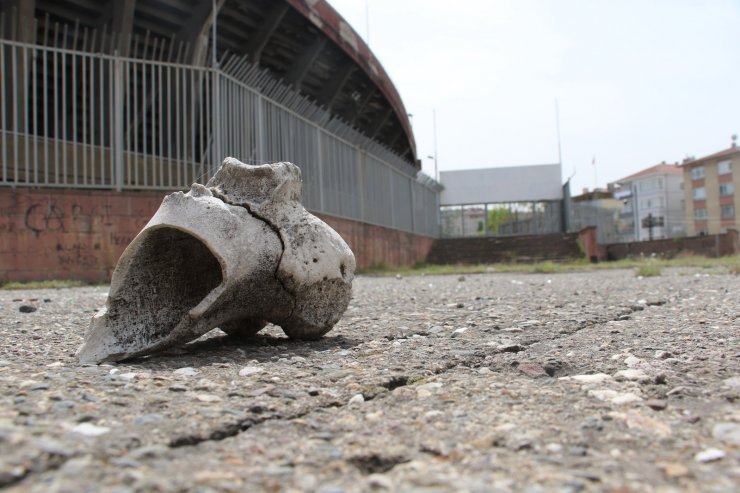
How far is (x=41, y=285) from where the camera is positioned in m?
8.53

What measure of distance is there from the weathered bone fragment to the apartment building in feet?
204

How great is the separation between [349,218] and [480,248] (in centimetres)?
1163

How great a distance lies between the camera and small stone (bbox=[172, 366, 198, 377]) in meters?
2.29

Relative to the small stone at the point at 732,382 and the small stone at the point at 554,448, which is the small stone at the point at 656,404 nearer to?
the small stone at the point at 732,382

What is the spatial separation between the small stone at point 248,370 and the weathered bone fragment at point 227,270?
0.39m

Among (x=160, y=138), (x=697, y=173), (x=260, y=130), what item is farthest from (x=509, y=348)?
(x=697, y=173)

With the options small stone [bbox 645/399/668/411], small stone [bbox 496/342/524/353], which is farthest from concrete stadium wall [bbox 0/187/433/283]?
small stone [bbox 645/399/668/411]

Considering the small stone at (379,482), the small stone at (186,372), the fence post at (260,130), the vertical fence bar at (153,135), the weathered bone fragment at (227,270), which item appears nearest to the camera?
the small stone at (379,482)

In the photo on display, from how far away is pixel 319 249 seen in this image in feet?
10.1

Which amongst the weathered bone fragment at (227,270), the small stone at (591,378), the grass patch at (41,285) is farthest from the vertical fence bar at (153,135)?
the small stone at (591,378)

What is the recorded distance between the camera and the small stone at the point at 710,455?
54.2 inches

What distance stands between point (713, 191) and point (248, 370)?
68405 mm

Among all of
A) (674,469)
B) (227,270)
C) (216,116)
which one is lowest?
(674,469)

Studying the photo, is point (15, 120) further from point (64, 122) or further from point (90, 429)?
point (90, 429)
